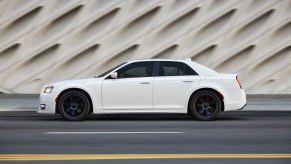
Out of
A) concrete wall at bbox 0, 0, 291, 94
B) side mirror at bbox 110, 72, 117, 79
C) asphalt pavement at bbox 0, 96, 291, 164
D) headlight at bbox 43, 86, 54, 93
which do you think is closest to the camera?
asphalt pavement at bbox 0, 96, 291, 164

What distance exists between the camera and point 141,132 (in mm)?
13344

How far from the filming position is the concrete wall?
2556 centimetres

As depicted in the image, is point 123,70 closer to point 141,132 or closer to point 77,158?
point 141,132

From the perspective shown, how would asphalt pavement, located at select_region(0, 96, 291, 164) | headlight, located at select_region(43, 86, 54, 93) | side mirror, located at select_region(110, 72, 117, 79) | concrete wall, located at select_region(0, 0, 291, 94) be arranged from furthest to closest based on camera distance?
concrete wall, located at select_region(0, 0, 291, 94), headlight, located at select_region(43, 86, 54, 93), side mirror, located at select_region(110, 72, 117, 79), asphalt pavement, located at select_region(0, 96, 291, 164)

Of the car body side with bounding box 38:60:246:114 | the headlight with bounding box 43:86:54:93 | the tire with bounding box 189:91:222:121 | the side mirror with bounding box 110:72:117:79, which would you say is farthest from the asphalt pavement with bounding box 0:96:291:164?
the side mirror with bounding box 110:72:117:79

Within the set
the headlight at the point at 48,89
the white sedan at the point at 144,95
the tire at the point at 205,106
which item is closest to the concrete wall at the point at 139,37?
the headlight at the point at 48,89

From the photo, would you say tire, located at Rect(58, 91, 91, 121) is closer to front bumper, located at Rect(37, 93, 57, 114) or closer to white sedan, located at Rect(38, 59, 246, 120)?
white sedan, located at Rect(38, 59, 246, 120)

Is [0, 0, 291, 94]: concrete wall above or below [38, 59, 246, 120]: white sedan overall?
above

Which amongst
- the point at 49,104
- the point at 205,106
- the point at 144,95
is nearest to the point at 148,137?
the point at 144,95

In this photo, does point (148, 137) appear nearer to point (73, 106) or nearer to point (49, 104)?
point (73, 106)

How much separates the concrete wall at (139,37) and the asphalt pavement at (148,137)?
25.0 feet

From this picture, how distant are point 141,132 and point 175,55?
1295 cm

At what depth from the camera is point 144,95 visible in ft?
52.7

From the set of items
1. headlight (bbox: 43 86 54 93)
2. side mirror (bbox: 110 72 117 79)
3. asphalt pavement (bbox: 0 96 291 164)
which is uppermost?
side mirror (bbox: 110 72 117 79)
